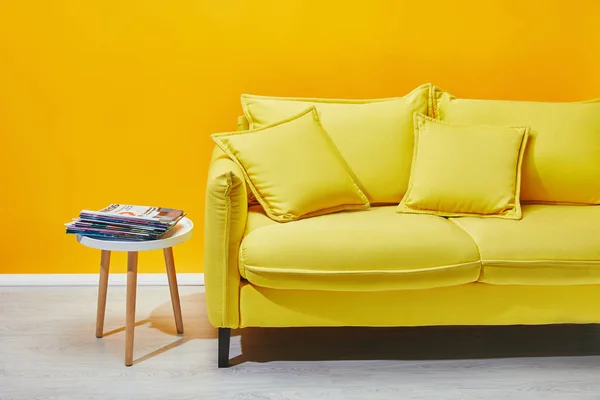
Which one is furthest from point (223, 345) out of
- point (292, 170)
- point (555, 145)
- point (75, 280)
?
point (555, 145)

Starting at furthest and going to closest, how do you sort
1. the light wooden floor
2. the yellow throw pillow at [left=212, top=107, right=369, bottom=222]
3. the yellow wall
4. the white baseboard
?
the white baseboard
the yellow wall
the yellow throw pillow at [left=212, top=107, right=369, bottom=222]
the light wooden floor

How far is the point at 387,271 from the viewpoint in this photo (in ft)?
7.50

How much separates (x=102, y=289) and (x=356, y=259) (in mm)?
1028

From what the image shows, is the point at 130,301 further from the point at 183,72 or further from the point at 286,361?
the point at 183,72

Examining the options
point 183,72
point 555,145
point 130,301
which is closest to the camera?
point 130,301

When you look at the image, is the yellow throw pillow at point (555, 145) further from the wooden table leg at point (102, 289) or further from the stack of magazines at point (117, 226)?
the wooden table leg at point (102, 289)

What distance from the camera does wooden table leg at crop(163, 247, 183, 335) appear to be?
2590 millimetres

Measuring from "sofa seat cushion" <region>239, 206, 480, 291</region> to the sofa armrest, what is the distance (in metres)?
0.05

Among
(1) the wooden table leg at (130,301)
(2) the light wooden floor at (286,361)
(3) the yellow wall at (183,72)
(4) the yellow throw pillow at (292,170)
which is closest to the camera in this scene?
(2) the light wooden floor at (286,361)

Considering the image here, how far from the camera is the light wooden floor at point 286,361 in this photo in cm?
226

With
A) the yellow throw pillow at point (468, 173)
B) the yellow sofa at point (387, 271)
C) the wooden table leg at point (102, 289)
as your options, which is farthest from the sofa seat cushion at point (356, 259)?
the wooden table leg at point (102, 289)

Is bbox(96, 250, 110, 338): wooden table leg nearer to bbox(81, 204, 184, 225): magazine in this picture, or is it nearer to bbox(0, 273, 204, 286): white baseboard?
bbox(81, 204, 184, 225): magazine

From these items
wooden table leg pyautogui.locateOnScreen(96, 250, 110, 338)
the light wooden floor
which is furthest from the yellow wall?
wooden table leg pyautogui.locateOnScreen(96, 250, 110, 338)

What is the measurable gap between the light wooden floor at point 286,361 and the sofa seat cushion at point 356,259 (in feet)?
1.13
